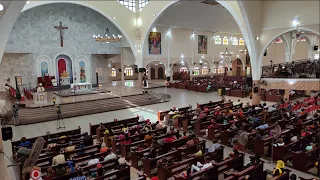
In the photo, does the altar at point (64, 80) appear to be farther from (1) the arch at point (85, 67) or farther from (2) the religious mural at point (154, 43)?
(2) the religious mural at point (154, 43)

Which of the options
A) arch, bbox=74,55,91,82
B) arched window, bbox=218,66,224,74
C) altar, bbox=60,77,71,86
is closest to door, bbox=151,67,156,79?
arched window, bbox=218,66,224,74

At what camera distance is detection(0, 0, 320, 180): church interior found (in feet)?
22.3

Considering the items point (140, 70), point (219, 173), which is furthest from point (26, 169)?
point (140, 70)

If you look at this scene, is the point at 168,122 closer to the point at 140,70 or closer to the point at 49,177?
the point at 49,177

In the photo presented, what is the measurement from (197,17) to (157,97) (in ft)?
45.6

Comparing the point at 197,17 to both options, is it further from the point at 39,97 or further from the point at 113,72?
the point at 39,97

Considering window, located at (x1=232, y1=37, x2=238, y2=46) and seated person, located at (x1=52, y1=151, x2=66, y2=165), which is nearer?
seated person, located at (x1=52, y1=151, x2=66, y2=165)

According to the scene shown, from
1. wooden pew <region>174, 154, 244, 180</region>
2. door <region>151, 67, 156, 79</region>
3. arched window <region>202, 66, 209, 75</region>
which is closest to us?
wooden pew <region>174, 154, 244, 180</region>

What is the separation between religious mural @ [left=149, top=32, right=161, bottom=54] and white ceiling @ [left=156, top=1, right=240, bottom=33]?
1.45 m

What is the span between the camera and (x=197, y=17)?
93.7 ft

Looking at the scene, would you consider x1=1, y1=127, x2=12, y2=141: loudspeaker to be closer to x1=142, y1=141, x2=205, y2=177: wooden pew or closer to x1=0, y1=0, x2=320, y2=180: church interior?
x1=0, y1=0, x2=320, y2=180: church interior

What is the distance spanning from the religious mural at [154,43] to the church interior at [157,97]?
0.42 feet

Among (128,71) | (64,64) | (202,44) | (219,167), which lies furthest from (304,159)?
(128,71)

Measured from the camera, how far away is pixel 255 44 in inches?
625
